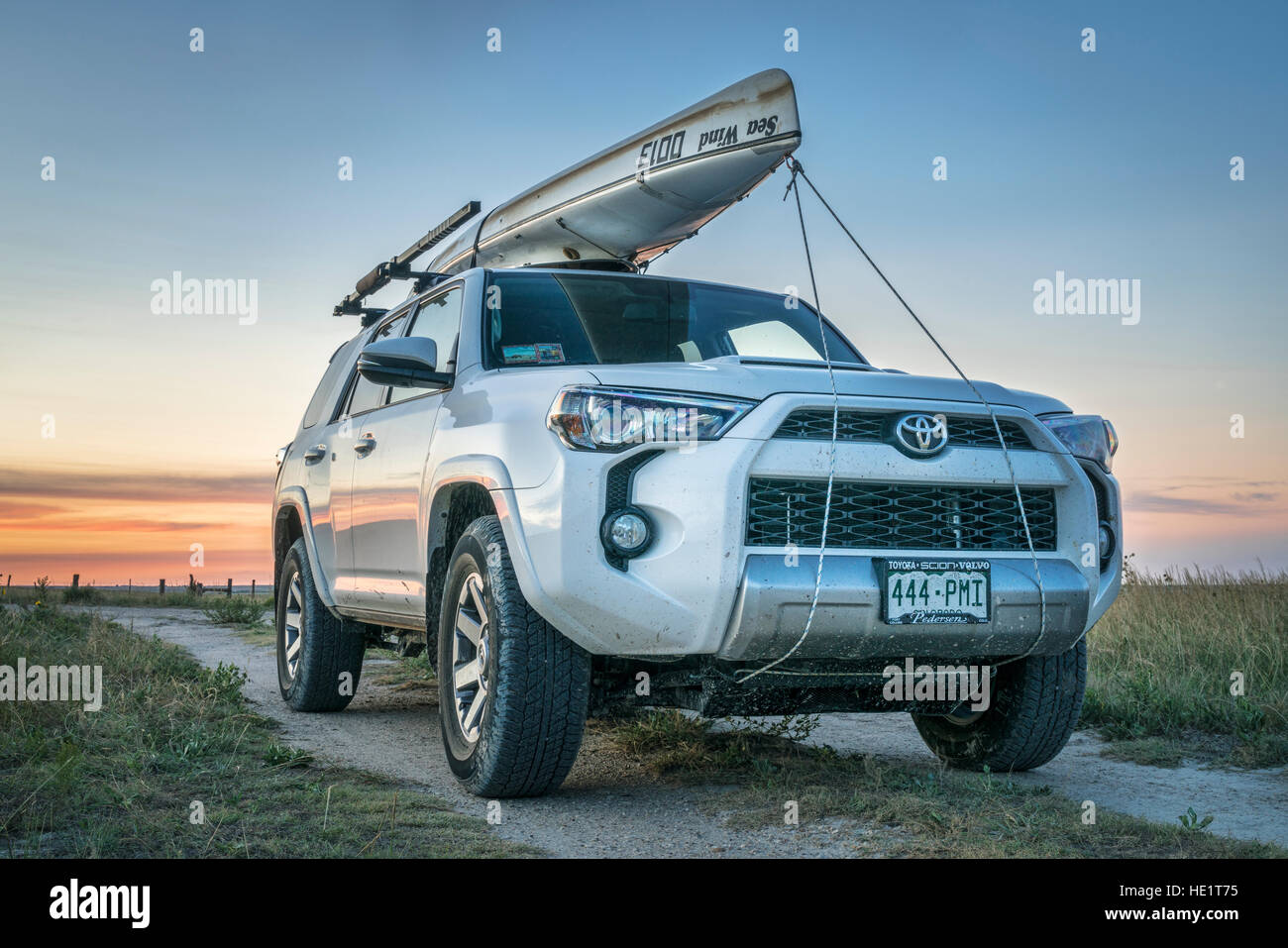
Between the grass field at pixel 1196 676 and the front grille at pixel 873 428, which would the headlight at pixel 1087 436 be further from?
the grass field at pixel 1196 676

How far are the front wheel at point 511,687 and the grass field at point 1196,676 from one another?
3049 millimetres

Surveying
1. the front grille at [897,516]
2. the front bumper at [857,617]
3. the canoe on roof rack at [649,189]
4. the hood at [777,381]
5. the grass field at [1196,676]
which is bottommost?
the grass field at [1196,676]

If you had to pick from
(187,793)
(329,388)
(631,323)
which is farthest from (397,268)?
(187,793)

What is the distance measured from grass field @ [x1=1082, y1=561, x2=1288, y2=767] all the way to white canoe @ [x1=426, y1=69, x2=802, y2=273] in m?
3.49

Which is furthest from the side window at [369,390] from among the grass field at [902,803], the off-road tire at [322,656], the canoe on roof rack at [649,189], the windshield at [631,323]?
the grass field at [902,803]

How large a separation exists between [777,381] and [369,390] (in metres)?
3.18

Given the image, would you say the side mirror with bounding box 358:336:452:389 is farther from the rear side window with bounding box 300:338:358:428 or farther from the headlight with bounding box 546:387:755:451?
the rear side window with bounding box 300:338:358:428

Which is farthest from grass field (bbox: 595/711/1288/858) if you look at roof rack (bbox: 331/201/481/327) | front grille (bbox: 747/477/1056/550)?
roof rack (bbox: 331/201/481/327)

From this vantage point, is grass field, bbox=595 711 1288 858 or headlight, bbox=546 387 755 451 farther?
headlight, bbox=546 387 755 451

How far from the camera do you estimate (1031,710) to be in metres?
4.56

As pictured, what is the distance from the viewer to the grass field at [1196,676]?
566cm

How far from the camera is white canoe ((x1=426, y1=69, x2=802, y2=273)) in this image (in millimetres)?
A: 5809

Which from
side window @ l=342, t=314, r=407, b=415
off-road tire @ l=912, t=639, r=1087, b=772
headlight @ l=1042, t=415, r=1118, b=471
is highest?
side window @ l=342, t=314, r=407, b=415

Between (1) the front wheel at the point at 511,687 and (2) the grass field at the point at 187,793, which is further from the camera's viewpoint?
(1) the front wheel at the point at 511,687
